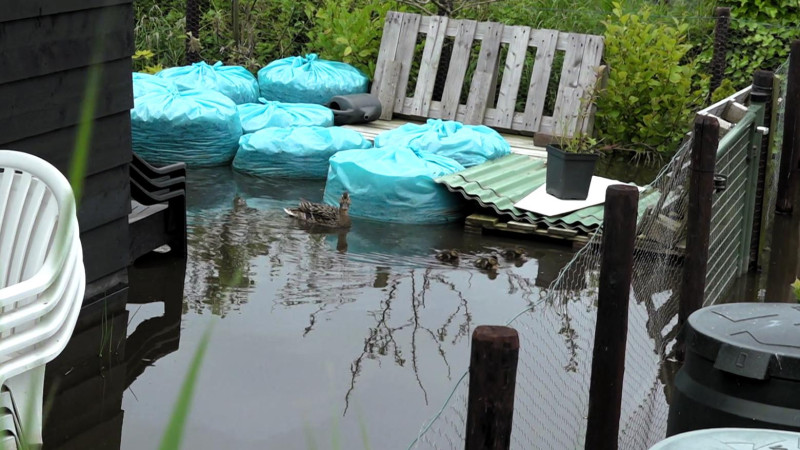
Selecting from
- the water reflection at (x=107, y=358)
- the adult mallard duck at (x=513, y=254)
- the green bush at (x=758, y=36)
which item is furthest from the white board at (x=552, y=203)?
the green bush at (x=758, y=36)

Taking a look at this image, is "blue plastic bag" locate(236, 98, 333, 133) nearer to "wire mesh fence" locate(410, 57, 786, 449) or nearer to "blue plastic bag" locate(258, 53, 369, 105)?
"blue plastic bag" locate(258, 53, 369, 105)

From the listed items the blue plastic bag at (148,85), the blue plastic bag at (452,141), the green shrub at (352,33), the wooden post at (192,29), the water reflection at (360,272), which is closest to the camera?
the water reflection at (360,272)

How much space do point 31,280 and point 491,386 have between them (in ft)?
6.29

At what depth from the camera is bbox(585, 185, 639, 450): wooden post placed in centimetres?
370

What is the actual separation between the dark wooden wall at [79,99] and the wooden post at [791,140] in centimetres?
455

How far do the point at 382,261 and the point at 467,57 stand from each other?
454 centimetres

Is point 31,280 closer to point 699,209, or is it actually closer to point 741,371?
point 741,371

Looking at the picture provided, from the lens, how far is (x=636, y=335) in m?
5.25

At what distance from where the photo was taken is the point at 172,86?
404 inches

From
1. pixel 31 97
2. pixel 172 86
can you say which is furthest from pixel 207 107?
pixel 31 97

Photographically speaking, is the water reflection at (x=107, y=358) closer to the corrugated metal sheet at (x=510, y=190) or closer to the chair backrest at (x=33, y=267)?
the chair backrest at (x=33, y=267)

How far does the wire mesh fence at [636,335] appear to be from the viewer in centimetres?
457

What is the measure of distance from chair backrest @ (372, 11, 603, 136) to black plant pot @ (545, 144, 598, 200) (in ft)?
7.20

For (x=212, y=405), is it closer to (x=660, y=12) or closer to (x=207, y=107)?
(x=207, y=107)
